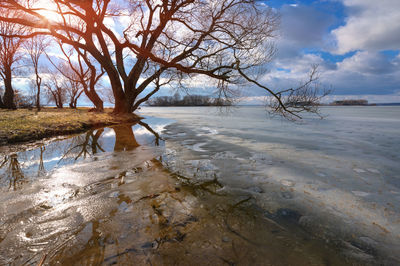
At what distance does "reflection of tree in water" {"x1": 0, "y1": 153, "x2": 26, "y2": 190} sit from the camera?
290 cm

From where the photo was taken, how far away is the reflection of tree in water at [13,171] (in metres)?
2.90

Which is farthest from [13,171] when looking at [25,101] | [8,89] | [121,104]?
[25,101]

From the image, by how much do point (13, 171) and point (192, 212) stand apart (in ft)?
11.3

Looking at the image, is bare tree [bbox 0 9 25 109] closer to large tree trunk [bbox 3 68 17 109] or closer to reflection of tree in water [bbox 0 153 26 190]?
large tree trunk [bbox 3 68 17 109]

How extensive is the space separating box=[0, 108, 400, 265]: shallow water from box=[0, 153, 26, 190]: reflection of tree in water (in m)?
0.02

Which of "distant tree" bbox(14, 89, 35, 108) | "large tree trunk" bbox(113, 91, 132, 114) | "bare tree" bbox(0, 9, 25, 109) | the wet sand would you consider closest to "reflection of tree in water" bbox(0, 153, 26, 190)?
the wet sand

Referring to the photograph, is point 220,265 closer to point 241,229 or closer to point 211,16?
point 241,229

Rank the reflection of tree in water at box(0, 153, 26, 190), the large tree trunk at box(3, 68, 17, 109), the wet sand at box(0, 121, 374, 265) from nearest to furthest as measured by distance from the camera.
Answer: the wet sand at box(0, 121, 374, 265)
the reflection of tree in water at box(0, 153, 26, 190)
the large tree trunk at box(3, 68, 17, 109)

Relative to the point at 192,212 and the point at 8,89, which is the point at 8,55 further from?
the point at 192,212

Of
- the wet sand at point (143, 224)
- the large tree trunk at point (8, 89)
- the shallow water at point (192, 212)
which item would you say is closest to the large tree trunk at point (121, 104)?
the shallow water at point (192, 212)

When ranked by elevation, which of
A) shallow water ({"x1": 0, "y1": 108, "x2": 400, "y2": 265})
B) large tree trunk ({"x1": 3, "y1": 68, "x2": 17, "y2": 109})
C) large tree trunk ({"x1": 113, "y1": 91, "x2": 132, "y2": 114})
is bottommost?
shallow water ({"x1": 0, "y1": 108, "x2": 400, "y2": 265})

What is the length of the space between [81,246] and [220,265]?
3.94ft

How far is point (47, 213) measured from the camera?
84.0 inches

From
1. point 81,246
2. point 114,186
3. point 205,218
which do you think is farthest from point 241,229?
point 114,186
